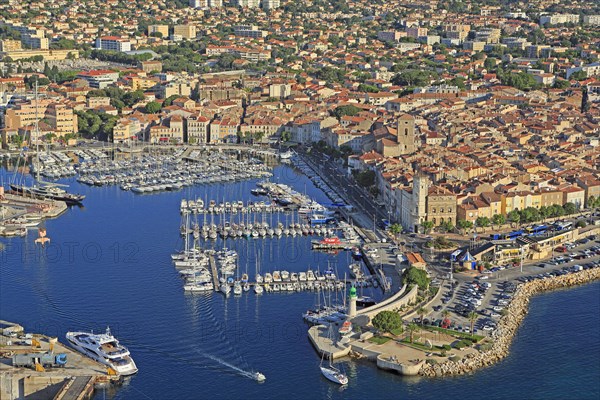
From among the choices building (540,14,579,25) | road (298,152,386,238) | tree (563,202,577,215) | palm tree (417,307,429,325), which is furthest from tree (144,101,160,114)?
building (540,14,579,25)

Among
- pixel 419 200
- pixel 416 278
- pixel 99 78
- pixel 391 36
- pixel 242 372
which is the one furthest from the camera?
pixel 391 36

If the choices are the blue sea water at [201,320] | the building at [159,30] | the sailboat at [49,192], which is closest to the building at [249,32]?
the building at [159,30]

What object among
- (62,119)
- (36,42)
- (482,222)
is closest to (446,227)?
(482,222)

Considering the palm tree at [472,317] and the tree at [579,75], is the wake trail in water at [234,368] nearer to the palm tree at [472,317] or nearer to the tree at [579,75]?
the palm tree at [472,317]

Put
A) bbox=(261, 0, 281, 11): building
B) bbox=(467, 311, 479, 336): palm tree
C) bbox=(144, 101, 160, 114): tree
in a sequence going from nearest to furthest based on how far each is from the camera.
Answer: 1. bbox=(467, 311, 479, 336): palm tree
2. bbox=(144, 101, 160, 114): tree
3. bbox=(261, 0, 281, 11): building

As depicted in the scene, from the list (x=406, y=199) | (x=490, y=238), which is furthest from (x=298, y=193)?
(x=490, y=238)

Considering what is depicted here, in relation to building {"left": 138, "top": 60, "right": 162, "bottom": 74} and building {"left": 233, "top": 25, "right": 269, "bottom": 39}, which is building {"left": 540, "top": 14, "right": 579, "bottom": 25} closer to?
building {"left": 233, "top": 25, "right": 269, "bottom": 39}

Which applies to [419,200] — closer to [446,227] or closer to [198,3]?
[446,227]
